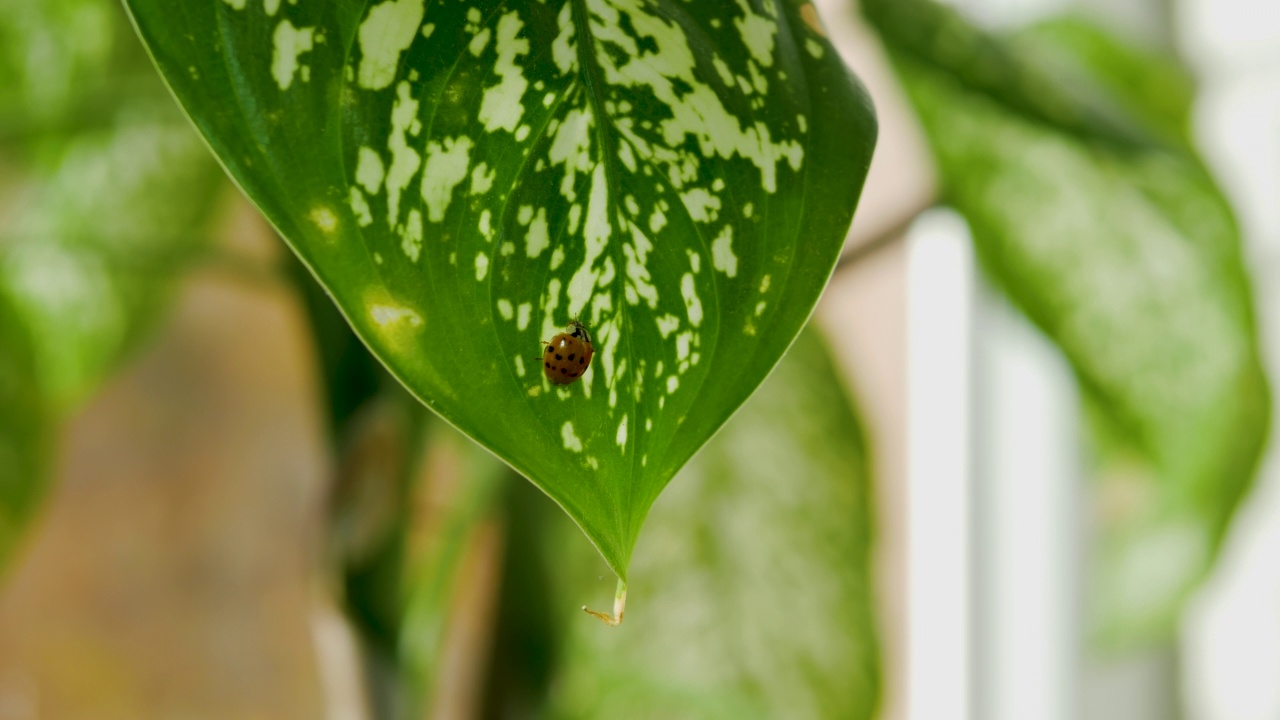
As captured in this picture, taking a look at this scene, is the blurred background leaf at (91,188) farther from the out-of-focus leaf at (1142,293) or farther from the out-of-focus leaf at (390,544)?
the out-of-focus leaf at (1142,293)

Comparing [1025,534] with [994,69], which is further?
[1025,534]

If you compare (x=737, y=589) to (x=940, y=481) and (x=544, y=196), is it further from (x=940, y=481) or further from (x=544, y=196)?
(x=940, y=481)

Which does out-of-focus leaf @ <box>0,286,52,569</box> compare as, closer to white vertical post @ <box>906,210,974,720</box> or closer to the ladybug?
the ladybug

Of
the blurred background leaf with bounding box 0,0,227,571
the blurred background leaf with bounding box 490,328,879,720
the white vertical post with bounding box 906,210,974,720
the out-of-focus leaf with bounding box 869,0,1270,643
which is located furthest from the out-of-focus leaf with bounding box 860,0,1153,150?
the white vertical post with bounding box 906,210,974,720

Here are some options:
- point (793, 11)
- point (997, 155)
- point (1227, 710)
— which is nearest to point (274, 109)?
point (793, 11)

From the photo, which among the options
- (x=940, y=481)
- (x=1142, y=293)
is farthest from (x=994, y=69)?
(x=940, y=481)
